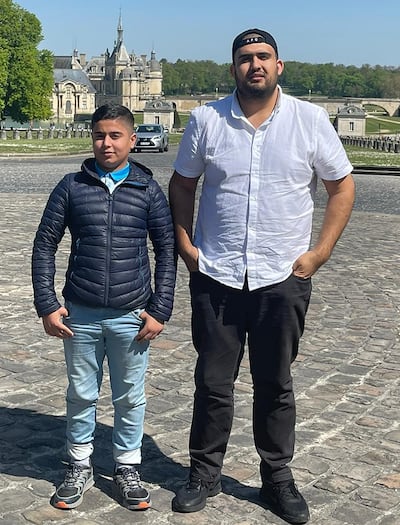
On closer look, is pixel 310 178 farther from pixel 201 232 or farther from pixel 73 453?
pixel 73 453

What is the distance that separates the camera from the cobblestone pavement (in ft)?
13.4

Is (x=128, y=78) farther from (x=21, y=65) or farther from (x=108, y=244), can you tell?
(x=108, y=244)

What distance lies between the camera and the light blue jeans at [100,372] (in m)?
4.02

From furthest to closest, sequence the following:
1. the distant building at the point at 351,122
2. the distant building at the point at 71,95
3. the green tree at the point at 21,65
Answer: the distant building at the point at 71,95 → the distant building at the point at 351,122 → the green tree at the point at 21,65

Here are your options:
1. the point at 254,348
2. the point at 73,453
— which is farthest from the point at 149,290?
the point at 73,453

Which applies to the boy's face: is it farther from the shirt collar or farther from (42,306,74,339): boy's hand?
(42,306,74,339): boy's hand

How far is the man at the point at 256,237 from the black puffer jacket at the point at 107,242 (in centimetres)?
13

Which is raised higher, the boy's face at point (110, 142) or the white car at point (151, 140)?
the boy's face at point (110, 142)

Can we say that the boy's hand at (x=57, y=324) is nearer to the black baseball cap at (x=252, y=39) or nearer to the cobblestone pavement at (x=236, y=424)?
the cobblestone pavement at (x=236, y=424)

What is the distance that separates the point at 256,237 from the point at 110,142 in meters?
0.82

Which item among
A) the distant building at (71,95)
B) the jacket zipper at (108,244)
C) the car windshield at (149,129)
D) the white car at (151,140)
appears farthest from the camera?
the distant building at (71,95)

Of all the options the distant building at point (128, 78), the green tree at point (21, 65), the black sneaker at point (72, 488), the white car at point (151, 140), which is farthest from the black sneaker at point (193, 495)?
the distant building at point (128, 78)

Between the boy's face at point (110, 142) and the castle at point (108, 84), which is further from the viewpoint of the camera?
the castle at point (108, 84)

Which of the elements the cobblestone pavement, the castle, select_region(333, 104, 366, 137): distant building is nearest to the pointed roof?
the castle
